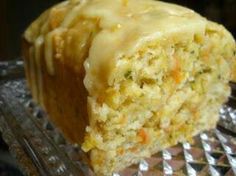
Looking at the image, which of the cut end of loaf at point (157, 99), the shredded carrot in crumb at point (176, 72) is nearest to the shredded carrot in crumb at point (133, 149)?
the cut end of loaf at point (157, 99)

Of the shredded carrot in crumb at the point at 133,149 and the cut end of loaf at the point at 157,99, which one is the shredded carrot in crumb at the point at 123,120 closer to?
the cut end of loaf at the point at 157,99

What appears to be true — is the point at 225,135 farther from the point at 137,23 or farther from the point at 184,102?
the point at 137,23

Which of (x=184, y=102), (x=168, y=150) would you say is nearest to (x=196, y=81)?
(x=184, y=102)

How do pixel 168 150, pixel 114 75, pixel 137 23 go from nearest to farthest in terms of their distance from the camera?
pixel 114 75 → pixel 137 23 → pixel 168 150

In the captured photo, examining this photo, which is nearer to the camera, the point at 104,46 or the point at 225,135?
the point at 104,46

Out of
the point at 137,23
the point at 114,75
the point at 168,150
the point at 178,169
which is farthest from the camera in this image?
the point at 168,150

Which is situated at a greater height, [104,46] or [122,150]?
[104,46]

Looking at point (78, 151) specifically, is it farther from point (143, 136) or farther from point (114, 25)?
point (114, 25)

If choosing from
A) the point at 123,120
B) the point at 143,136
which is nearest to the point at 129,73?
the point at 123,120
